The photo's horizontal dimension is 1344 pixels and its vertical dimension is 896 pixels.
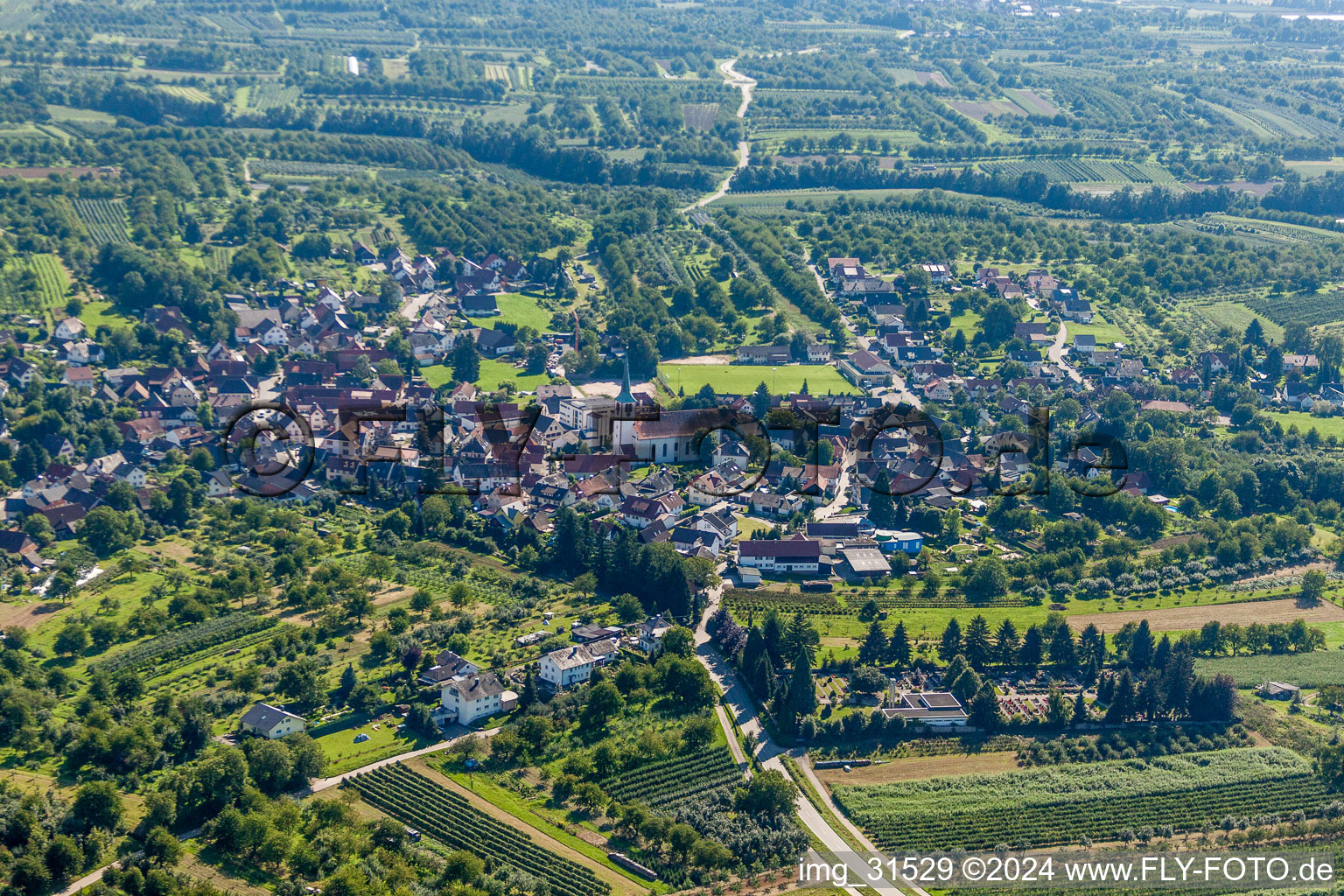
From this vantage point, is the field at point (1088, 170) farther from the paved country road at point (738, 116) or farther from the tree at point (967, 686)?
the tree at point (967, 686)

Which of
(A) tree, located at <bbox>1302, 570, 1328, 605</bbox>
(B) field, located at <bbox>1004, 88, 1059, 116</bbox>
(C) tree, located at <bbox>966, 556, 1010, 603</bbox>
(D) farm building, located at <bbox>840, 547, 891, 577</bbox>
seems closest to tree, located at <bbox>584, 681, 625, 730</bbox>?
(D) farm building, located at <bbox>840, 547, 891, 577</bbox>

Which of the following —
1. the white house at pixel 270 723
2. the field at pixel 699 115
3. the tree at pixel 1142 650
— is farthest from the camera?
the field at pixel 699 115

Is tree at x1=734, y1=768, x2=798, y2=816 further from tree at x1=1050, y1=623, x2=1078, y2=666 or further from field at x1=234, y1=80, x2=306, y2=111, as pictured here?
field at x1=234, y1=80, x2=306, y2=111

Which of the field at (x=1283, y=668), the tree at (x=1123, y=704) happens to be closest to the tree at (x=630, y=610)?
the tree at (x=1123, y=704)

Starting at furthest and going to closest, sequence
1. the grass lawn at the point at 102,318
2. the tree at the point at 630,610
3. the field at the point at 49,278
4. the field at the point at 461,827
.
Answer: the field at the point at 49,278 < the grass lawn at the point at 102,318 < the tree at the point at 630,610 < the field at the point at 461,827

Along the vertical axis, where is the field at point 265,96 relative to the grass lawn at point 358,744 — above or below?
above

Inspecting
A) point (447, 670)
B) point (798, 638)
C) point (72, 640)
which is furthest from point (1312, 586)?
point (72, 640)
